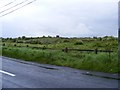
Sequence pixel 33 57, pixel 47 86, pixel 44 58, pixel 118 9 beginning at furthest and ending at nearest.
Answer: pixel 33 57
pixel 44 58
pixel 118 9
pixel 47 86

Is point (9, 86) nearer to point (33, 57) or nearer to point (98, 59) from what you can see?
point (98, 59)

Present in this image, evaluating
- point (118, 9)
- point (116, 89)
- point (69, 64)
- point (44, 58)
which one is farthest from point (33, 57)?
point (116, 89)

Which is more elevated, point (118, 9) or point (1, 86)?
point (118, 9)

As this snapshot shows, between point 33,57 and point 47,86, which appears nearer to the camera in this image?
point 47,86

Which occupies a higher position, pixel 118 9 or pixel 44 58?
pixel 118 9

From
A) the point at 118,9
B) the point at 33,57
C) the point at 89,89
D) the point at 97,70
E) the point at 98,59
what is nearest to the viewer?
the point at 89,89

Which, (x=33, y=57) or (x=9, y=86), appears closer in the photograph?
(x=9, y=86)

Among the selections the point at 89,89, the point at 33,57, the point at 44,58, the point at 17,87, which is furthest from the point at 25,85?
the point at 33,57

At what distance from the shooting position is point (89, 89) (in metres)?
10.8

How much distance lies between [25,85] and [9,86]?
0.64m

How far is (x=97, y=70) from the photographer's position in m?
16.7

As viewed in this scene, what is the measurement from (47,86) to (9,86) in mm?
1552

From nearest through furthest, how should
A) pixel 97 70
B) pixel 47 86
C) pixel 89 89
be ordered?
pixel 89 89
pixel 47 86
pixel 97 70

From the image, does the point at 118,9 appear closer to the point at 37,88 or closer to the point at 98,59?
the point at 98,59
